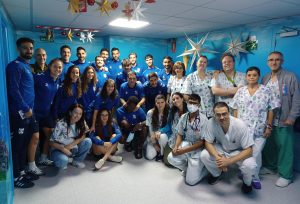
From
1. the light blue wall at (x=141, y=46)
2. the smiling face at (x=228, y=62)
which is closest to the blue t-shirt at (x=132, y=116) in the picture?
the smiling face at (x=228, y=62)

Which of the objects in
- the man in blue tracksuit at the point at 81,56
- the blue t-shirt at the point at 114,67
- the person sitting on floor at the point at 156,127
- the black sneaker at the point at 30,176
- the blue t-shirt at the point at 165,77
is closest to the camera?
the black sneaker at the point at 30,176

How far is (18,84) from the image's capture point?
2357 mm

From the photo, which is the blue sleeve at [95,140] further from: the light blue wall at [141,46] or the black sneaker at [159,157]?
the light blue wall at [141,46]

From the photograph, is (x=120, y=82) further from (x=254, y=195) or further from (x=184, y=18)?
(x=254, y=195)

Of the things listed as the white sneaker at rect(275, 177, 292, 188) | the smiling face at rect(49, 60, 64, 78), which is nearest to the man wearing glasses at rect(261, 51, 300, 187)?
the white sneaker at rect(275, 177, 292, 188)

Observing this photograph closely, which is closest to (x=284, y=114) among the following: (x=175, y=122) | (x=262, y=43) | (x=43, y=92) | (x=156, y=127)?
(x=175, y=122)

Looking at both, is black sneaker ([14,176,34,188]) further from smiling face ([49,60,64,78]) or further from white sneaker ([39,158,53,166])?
smiling face ([49,60,64,78])

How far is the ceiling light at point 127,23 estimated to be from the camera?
12.7 ft

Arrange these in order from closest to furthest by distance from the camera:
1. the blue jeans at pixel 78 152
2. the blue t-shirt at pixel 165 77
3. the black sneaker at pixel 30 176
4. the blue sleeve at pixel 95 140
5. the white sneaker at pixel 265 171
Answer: the black sneaker at pixel 30 176, the blue jeans at pixel 78 152, the white sneaker at pixel 265 171, the blue sleeve at pixel 95 140, the blue t-shirt at pixel 165 77

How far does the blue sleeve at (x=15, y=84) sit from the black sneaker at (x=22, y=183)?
32.5 inches

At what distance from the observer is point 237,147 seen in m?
2.62

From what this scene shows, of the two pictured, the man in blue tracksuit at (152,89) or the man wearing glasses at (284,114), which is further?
the man in blue tracksuit at (152,89)

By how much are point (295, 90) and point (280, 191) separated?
1.17 m

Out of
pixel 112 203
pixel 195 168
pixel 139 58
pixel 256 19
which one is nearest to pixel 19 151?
pixel 112 203
